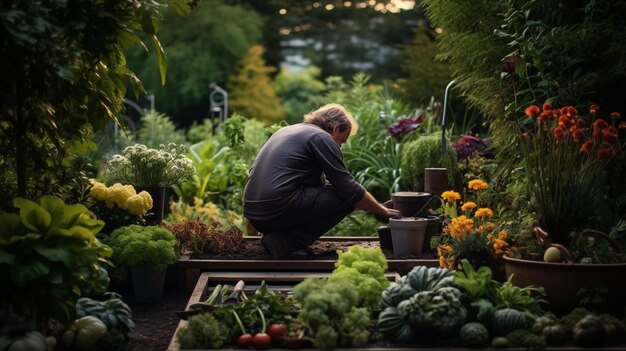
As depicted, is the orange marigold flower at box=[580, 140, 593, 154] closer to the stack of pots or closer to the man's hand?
the stack of pots

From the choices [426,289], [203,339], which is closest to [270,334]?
[203,339]

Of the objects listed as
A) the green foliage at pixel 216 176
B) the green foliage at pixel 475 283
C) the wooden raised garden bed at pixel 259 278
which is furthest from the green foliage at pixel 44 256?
the green foliage at pixel 216 176

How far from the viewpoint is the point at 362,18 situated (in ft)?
99.2

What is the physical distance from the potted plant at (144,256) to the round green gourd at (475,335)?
7.68 ft

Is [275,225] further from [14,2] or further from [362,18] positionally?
[362,18]

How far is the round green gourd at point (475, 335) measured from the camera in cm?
404

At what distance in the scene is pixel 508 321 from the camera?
415 centimetres

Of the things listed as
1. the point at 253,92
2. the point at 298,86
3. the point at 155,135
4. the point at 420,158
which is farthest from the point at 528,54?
the point at 298,86

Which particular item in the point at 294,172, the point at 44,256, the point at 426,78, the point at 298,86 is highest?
the point at 298,86

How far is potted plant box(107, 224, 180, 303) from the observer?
18.3 ft

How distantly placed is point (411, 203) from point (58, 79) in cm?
297

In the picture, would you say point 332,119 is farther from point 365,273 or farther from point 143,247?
point 365,273

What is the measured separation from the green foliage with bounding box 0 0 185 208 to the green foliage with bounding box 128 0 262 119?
1926cm

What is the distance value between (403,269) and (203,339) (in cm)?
211
